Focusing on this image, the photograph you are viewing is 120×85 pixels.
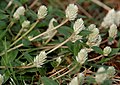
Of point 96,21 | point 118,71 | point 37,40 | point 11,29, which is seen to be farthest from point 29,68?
point 96,21

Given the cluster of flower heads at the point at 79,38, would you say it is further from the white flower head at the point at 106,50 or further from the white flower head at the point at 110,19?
the white flower head at the point at 110,19

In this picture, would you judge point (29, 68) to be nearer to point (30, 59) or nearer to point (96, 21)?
point (30, 59)

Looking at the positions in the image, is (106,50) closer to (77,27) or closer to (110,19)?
(77,27)

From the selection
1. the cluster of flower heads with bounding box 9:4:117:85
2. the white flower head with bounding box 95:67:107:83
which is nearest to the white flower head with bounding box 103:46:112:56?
the cluster of flower heads with bounding box 9:4:117:85

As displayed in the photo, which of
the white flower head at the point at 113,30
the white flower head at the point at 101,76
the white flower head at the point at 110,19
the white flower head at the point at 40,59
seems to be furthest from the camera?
the white flower head at the point at 110,19

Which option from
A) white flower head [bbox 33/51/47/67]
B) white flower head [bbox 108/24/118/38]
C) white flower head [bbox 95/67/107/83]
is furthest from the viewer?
white flower head [bbox 108/24/118/38]

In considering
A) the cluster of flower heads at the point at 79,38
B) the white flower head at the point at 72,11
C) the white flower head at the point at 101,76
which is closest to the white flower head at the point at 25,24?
the cluster of flower heads at the point at 79,38

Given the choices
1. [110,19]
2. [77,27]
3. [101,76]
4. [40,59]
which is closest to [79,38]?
[77,27]

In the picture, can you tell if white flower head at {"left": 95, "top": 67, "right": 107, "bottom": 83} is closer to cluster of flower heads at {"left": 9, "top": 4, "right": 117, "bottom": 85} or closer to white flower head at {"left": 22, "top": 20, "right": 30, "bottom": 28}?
cluster of flower heads at {"left": 9, "top": 4, "right": 117, "bottom": 85}

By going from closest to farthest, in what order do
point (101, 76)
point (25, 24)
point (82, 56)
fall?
point (101, 76)
point (82, 56)
point (25, 24)

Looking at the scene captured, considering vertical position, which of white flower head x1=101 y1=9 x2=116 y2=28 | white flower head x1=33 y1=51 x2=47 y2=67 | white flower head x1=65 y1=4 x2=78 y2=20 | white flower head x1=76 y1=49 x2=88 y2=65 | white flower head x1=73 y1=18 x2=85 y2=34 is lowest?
white flower head x1=76 y1=49 x2=88 y2=65

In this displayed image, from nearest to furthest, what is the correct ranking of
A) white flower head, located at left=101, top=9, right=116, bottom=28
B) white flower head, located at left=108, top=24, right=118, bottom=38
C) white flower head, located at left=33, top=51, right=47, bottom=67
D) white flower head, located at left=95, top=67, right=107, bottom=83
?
white flower head, located at left=95, top=67, right=107, bottom=83 → white flower head, located at left=33, top=51, right=47, bottom=67 → white flower head, located at left=108, top=24, right=118, bottom=38 → white flower head, located at left=101, top=9, right=116, bottom=28
